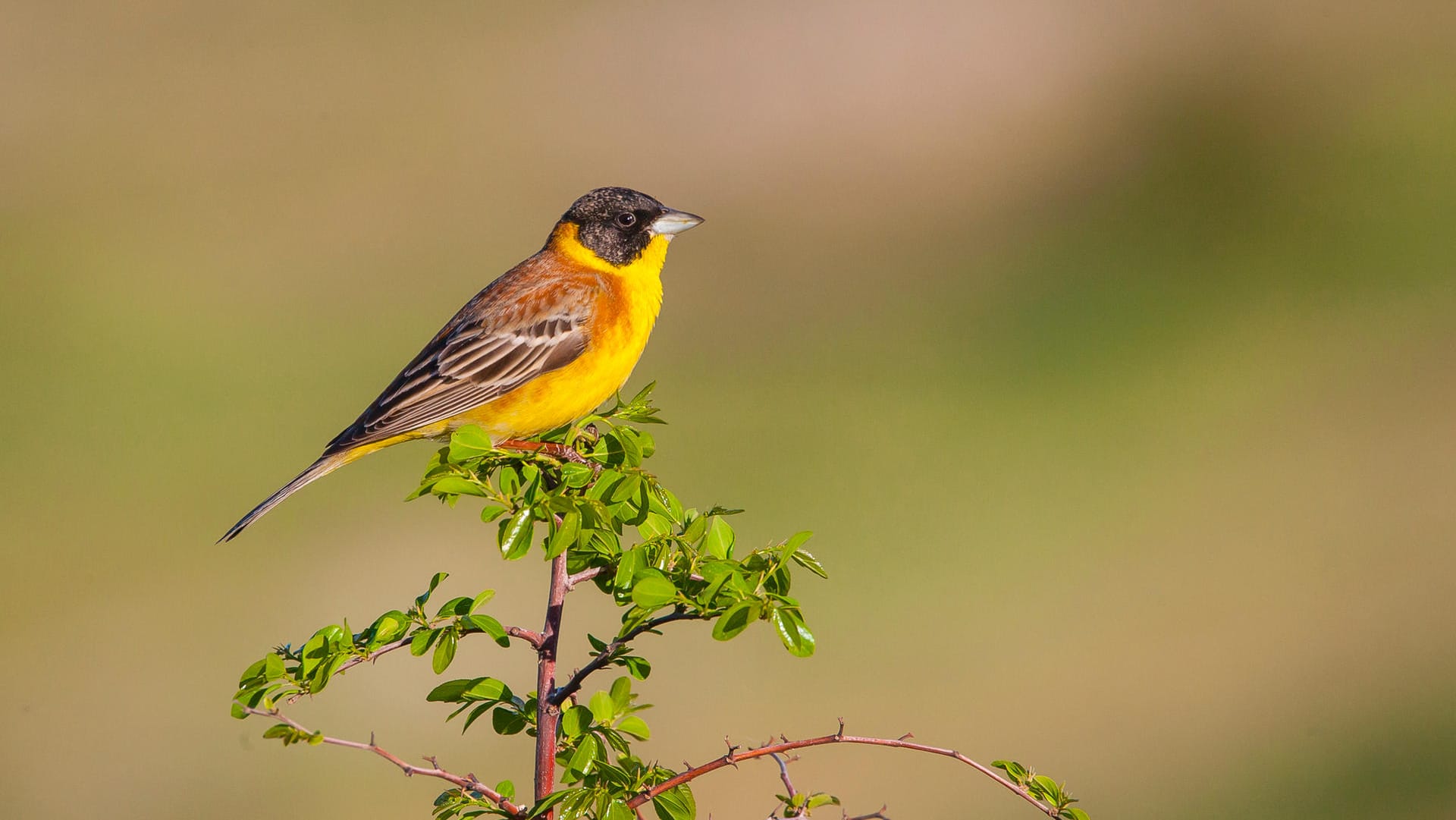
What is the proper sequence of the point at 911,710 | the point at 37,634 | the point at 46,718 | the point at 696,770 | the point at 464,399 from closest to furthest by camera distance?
the point at 696,770 < the point at 464,399 < the point at 911,710 < the point at 46,718 < the point at 37,634

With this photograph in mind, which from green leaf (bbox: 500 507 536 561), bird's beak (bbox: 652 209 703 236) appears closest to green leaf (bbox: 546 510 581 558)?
green leaf (bbox: 500 507 536 561)

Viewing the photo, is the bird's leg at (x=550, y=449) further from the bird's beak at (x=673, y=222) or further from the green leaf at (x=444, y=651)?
the bird's beak at (x=673, y=222)

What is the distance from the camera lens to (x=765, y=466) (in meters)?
13.3

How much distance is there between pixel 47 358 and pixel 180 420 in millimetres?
2476

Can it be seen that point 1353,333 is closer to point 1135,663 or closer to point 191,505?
point 1135,663

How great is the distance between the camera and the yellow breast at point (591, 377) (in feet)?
17.3

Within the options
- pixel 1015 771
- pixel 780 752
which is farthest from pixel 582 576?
pixel 1015 771

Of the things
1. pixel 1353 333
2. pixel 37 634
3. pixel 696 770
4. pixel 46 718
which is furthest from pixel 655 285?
pixel 1353 333

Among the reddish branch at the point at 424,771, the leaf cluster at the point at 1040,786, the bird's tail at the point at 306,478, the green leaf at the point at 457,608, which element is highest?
the bird's tail at the point at 306,478

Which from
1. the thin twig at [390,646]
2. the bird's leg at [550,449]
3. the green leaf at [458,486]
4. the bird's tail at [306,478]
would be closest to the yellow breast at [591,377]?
the bird's leg at [550,449]

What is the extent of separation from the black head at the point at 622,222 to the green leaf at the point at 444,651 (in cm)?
349

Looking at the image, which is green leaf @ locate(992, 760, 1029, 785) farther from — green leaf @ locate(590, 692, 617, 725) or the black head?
the black head

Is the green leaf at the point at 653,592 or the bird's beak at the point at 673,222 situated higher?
the bird's beak at the point at 673,222

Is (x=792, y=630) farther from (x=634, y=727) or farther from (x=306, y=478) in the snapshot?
(x=306, y=478)
